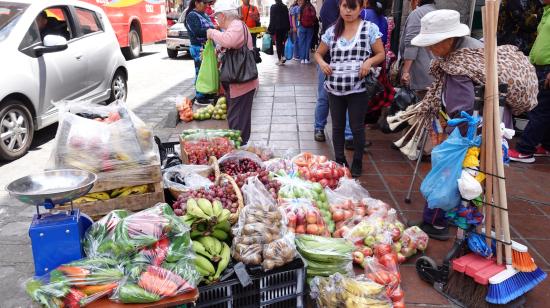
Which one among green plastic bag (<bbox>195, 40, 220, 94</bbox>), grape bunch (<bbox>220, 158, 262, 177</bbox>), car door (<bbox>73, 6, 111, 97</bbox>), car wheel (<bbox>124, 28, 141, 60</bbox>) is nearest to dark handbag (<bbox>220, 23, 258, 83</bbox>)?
grape bunch (<bbox>220, 158, 262, 177</bbox>)

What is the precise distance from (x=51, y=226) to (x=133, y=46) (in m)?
14.3

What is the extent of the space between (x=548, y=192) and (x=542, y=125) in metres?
1.14

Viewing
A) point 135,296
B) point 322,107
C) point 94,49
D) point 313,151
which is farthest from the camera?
point 94,49

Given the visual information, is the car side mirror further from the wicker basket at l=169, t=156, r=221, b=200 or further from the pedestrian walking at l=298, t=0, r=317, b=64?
the pedestrian walking at l=298, t=0, r=317, b=64

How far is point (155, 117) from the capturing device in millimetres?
7949

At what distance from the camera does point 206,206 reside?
9.71ft

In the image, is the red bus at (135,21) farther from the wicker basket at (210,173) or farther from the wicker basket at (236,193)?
the wicker basket at (236,193)

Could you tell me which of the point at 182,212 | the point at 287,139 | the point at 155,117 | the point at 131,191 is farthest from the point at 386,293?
the point at 155,117

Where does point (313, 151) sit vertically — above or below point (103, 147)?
→ below

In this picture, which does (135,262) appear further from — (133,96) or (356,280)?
(133,96)

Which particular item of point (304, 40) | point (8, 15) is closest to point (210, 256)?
point (8, 15)

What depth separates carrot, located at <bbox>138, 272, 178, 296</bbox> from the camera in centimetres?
229

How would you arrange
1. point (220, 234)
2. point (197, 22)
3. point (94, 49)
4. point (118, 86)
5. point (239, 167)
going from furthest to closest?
point (118, 86)
point (197, 22)
point (94, 49)
point (239, 167)
point (220, 234)

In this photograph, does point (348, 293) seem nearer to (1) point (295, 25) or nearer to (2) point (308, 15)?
(2) point (308, 15)
